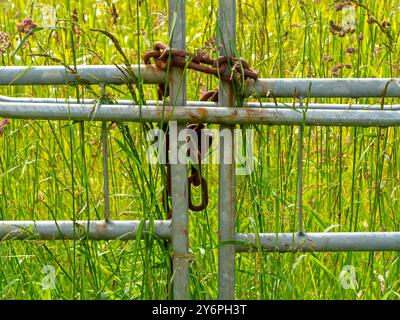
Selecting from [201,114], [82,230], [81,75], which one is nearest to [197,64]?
[201,114]

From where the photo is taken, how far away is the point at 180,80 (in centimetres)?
240

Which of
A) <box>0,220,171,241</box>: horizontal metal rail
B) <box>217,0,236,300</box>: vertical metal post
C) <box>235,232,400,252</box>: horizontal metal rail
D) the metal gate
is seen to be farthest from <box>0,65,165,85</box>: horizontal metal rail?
<box>235,232,400,252</box>: horizontal metal rail

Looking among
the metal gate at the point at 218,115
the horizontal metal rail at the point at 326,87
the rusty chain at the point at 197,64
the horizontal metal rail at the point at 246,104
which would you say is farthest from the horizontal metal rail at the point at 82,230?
the horizontal metal rail at the point at 326,87

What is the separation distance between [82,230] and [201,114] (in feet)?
1.65

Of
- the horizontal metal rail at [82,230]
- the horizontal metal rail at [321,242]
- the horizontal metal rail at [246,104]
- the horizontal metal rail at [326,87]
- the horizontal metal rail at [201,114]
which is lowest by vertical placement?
the horizontal metal rail at [321,242]

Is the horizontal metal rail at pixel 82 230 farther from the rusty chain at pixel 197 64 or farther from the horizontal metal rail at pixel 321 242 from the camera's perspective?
the horizontal metal rail at pixel 321 242

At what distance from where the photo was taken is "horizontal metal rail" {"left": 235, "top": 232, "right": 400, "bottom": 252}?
99.2 inches

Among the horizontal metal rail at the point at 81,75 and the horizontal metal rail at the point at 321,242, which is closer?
the horizontal metal rail at the point at 81,75

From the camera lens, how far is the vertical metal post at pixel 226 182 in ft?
7.81

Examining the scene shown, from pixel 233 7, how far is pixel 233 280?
808 millimetres

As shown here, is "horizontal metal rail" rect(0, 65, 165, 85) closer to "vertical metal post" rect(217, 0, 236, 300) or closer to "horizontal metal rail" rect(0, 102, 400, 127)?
"horizontal metal rail" rect(0, 102, 400, 127)

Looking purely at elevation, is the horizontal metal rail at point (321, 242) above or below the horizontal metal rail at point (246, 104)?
below
